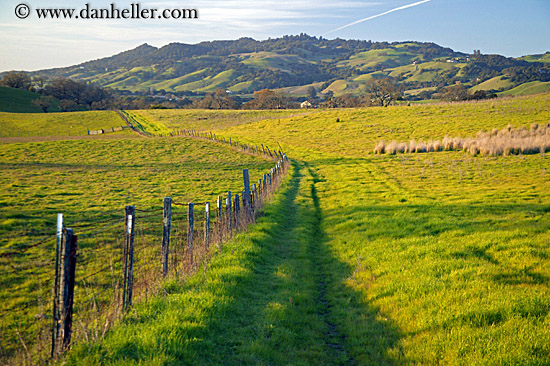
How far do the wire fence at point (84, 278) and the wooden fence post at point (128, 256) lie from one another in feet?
0.05

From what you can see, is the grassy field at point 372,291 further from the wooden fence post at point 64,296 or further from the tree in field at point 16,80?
the tree in field at point 16,80

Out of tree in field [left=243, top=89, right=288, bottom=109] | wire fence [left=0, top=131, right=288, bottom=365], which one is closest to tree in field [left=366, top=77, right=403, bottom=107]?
tree in field [left=243, top=89, right=288, bottom=109]

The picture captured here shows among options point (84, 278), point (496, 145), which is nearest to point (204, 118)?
point (496, 145)

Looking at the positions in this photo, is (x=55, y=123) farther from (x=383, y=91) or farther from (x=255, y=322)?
(x=255, y=322)

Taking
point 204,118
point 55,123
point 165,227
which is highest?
point 204,118

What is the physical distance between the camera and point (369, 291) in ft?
29.0

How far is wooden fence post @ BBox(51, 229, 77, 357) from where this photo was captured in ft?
17.5

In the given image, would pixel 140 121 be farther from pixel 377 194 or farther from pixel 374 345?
pixel 374 345

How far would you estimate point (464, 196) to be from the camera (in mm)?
18156

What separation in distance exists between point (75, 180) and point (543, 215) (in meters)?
29.0

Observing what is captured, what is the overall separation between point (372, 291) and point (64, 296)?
6.20 metres

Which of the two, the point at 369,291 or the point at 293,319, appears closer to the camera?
the point at 293,319

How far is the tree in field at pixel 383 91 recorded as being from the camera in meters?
104

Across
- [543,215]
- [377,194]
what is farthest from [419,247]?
[377,194]
